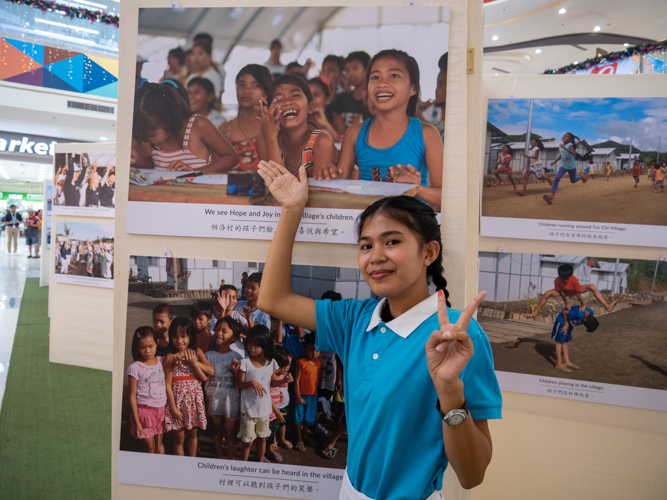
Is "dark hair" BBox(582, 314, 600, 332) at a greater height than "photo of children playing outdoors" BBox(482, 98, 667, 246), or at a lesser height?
lesser

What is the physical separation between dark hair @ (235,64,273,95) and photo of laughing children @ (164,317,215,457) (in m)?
0.92

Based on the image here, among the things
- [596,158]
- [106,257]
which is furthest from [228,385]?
[106,257]

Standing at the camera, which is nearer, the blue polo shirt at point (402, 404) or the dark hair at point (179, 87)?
the blue polo shirt at point (402, 404)

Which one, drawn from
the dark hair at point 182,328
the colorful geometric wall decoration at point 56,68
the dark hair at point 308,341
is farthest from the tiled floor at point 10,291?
the colorful geometric wall decoration at point 56,68

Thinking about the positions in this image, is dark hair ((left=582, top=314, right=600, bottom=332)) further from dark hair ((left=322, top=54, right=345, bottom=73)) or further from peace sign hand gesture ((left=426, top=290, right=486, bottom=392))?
dark hair ((left=322, top=54, right=345, bottom=73))

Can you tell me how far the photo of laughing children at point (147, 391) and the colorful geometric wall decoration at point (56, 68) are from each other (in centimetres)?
1444

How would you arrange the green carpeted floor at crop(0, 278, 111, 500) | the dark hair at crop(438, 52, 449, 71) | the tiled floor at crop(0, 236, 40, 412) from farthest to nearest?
the tiled floor at crop(0, 236, 40, 412) → the green carpeted floor at crop(0, 278, 111, 500) → the dark hair at crop(438, 52, 449, 71)

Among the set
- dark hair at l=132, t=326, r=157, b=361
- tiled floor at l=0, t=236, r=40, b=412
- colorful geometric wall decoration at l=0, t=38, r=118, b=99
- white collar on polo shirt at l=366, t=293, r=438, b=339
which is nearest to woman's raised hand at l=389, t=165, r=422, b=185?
white collar on polo shirt at l=366, t=293, r=438, b=339

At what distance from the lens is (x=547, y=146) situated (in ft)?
7.47

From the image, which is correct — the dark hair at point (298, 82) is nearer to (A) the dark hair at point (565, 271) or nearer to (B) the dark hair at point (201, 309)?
(B) the dark hair at point (201, 309)

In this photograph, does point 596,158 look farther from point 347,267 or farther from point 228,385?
point 228,385

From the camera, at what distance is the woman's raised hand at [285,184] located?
1.43 m

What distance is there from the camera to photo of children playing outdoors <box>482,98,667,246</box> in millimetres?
2172

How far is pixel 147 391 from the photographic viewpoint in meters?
1.55
